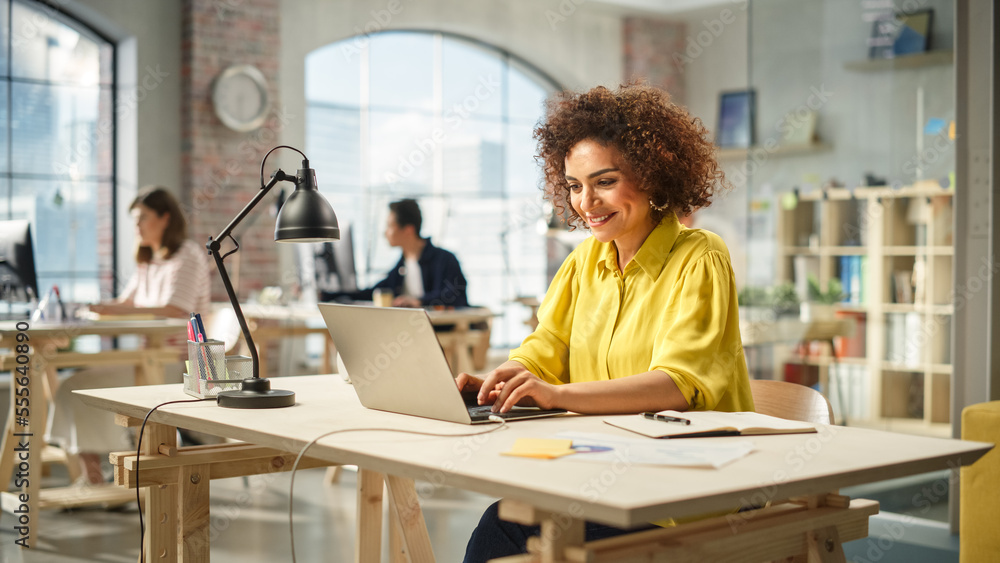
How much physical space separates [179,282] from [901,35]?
3307mm

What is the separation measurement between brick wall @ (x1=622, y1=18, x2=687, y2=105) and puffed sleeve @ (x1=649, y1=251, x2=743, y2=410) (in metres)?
7.42

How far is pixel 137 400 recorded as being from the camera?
1819 mm

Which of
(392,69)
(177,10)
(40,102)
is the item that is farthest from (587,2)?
(40,102)

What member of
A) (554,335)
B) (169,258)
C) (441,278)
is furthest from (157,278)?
(554,335)

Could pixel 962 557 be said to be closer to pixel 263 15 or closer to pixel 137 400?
pixel 137 400

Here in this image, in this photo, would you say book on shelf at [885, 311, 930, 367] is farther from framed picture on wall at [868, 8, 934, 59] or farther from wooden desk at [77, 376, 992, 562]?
wooden desk at [77, 376, 992, 562]

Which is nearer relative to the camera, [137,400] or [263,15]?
[137,400]

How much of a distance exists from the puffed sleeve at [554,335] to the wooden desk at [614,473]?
0.38m

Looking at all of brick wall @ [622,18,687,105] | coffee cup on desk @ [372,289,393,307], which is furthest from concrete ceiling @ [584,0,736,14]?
coffee cup on desk @ [372,289,393,307]

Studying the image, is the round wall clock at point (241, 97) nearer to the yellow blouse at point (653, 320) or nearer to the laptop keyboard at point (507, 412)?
the yellow blouse at point (653, 320)

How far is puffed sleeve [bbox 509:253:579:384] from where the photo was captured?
1978mm

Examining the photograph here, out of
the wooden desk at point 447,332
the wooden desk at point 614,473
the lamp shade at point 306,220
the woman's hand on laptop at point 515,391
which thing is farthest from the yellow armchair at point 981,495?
the wooden desk at point 447,332

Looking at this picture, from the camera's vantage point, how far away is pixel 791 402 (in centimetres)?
184

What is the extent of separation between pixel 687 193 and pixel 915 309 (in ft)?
6.89
